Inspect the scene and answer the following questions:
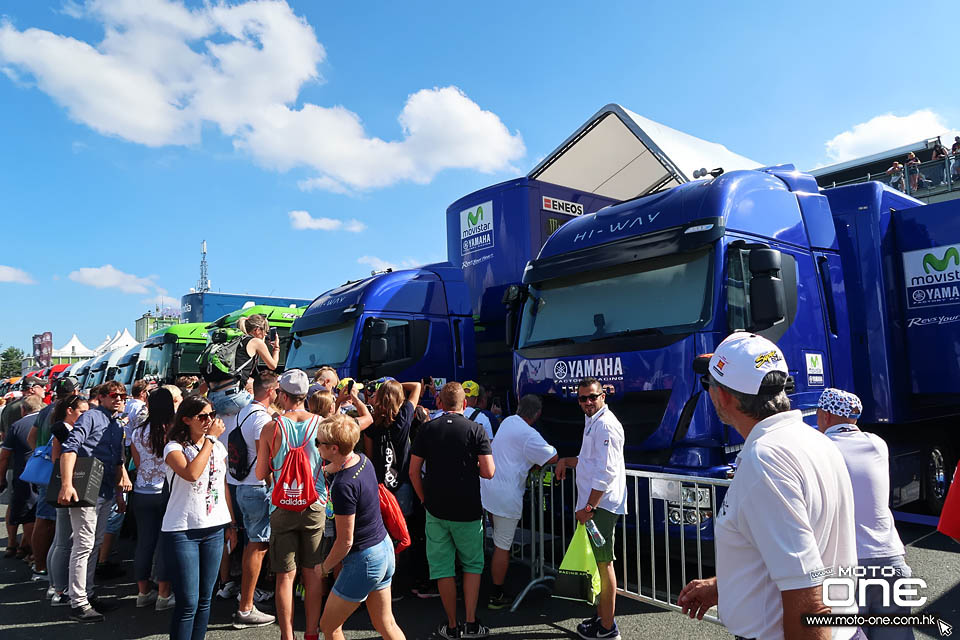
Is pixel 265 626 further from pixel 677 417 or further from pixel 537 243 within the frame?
pixel 537 243

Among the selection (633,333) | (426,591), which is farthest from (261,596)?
(633,333)

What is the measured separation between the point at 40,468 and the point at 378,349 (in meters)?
3.49

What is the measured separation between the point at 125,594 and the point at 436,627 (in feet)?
9.73

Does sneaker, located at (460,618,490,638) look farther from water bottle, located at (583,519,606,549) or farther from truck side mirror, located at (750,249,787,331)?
truck side mirror, located at (750,249,787,331)

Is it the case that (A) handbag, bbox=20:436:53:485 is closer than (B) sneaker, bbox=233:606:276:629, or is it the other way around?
(B) sneaker, bbox=233:606:276:629

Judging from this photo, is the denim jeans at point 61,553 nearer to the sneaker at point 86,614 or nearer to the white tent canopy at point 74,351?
the sneaker at point 86,614

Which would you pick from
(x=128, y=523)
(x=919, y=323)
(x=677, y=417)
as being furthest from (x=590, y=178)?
(x=128, y=523)

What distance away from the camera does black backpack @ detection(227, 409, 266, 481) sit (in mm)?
4449

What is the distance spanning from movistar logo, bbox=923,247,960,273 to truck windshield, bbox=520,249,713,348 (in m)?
2.59

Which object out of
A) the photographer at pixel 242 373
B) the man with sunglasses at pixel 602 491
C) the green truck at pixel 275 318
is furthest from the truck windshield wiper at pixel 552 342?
the green truck at pixel 275 318

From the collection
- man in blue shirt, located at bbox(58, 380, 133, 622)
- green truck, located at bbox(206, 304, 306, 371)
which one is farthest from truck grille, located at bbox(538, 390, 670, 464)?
green truck, located at bbox(206, 304, 306, 371)

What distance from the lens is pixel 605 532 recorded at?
404cm

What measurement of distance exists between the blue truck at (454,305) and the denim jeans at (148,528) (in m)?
3.21

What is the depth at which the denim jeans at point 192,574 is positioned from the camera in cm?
336
